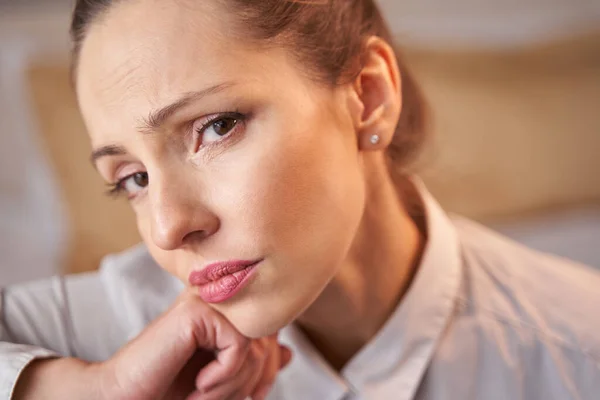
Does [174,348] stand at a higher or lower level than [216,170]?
lower

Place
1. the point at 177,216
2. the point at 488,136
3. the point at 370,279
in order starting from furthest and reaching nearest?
the point at 488,136 → the point at 370,279 → the point at 177,216

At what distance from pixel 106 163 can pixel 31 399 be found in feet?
0.86

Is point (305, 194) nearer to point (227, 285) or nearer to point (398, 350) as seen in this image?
point (227, 285)

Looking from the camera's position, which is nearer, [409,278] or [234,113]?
[234,113]

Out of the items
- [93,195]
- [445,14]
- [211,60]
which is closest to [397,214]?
[211,60]

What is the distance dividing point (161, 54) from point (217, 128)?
9 centimetres

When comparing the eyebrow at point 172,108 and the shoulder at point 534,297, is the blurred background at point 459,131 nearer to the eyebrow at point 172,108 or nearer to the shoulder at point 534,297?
the shoulder at point 534,297

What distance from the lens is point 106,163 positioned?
2.31ft

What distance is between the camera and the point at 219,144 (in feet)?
2.13

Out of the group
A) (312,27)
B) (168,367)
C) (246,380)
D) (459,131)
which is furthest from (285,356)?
(459,131)

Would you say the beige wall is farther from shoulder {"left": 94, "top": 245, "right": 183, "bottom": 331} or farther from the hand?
the hand

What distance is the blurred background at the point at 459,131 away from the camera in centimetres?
147

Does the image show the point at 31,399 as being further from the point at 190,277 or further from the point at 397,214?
the point at 397,214

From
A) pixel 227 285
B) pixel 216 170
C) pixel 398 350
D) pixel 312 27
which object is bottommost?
pixel 398 350
